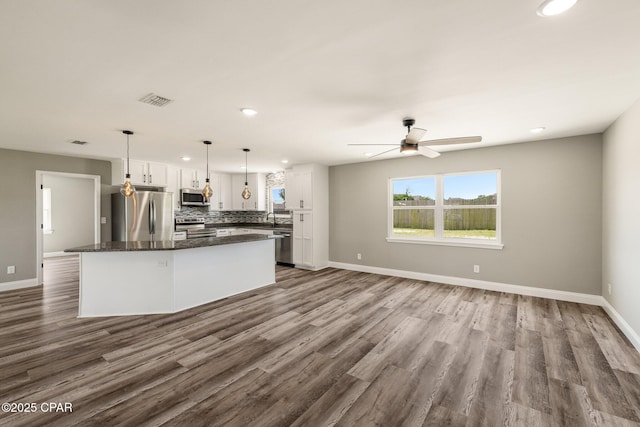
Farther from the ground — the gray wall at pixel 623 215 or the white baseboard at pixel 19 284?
Answer: the gray wall at pixel 623 215

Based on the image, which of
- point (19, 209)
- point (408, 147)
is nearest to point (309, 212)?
point (408, 147)

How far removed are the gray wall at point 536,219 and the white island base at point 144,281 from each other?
3714 millimetres

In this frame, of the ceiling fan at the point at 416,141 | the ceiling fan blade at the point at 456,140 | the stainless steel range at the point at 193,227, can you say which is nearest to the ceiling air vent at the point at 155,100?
the ceiling fan at the point at 416,141

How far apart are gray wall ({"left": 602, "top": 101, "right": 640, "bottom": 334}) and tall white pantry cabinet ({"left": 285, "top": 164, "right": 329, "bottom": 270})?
186 inches

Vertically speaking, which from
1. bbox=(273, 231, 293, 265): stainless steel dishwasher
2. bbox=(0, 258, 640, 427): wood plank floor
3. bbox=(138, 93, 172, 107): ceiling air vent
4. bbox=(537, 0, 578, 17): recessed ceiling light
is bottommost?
bbox=(0, 258, 640, 427): wood plank floor

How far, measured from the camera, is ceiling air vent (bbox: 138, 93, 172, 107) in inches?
108

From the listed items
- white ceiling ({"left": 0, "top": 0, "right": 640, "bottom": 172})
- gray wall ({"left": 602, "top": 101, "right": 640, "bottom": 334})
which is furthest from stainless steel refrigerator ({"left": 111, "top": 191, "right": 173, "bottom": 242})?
gray wall ({"left": 602, "top": 101, "right": 640, "bottom": 334})

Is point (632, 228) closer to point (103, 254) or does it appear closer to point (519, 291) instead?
point (519, 291)

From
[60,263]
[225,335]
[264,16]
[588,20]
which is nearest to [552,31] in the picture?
[588,20]

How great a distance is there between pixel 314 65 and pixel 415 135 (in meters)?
1.50

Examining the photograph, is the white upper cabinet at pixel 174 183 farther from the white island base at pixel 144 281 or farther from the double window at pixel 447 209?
the double window at pixel 447 209

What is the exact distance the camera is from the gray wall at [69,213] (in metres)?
8.18

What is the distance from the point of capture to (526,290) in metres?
4.58

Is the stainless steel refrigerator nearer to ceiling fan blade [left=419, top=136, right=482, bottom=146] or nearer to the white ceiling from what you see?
the white ceiling
